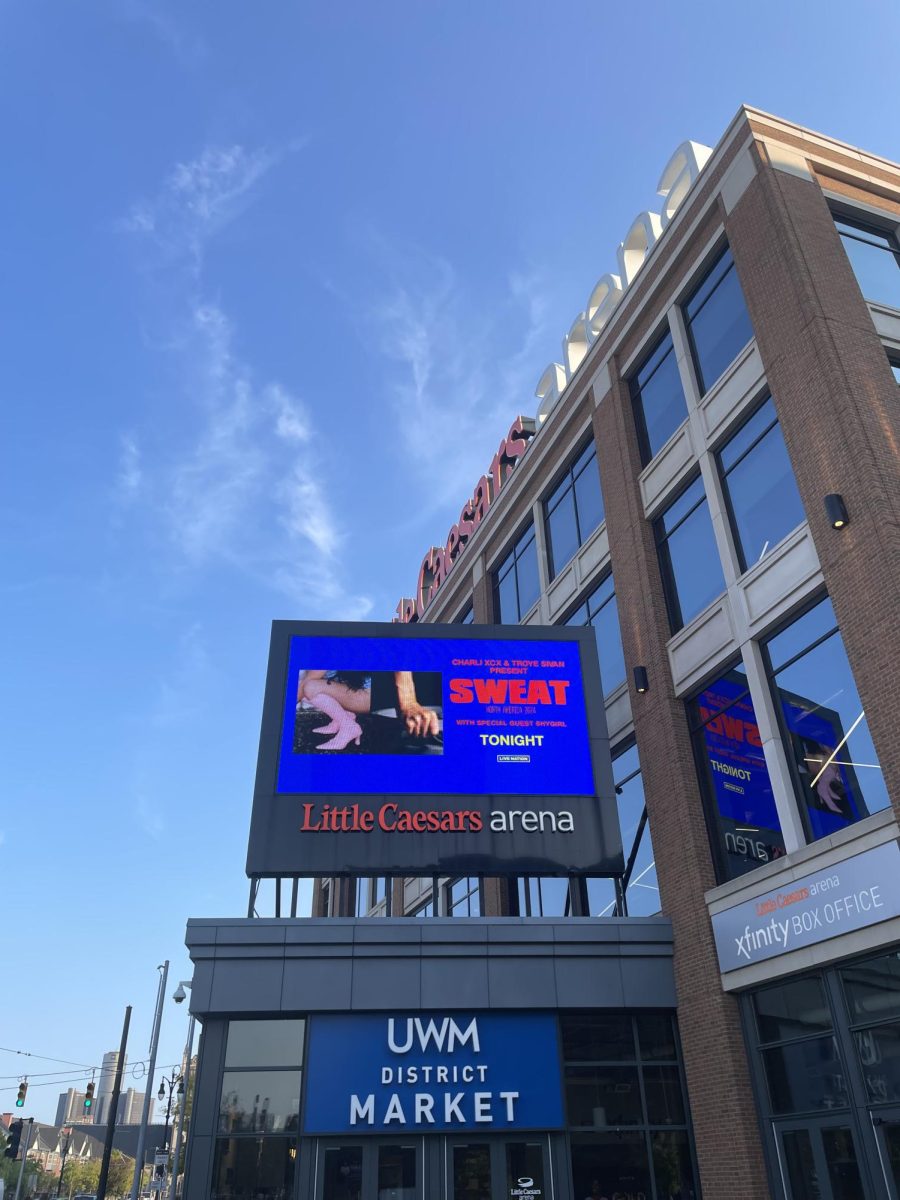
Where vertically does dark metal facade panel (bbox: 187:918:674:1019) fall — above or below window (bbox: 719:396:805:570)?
below

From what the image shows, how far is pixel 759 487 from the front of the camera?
62.0ft

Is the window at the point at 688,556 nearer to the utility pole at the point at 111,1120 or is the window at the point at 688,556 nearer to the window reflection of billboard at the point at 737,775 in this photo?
the window reflection of billboard at the point at 737,775

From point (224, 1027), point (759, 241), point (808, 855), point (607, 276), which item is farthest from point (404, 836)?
point (607, 276)

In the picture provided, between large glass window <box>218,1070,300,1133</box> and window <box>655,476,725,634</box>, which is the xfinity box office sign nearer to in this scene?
window <box>655,476,725,634</box>

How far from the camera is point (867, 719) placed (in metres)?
14.8

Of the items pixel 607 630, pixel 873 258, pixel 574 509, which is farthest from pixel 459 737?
pixel 873 258

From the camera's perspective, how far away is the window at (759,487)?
1806 centimetres

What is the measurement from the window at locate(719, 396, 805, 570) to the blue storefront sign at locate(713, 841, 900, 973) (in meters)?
6.20

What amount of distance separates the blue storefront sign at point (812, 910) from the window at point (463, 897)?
12.5 m

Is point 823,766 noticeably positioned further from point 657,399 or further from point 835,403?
point 657,399

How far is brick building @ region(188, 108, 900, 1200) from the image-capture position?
48.1ft

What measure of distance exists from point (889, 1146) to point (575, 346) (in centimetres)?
2258

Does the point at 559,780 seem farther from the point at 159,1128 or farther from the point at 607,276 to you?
the point at 159,1128

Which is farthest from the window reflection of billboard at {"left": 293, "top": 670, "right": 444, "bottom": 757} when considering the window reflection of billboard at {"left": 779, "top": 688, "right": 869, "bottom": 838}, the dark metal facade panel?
the window reflection of billboard at {"left": 779, "top": 688, "right": 869, "bottom": 838}
